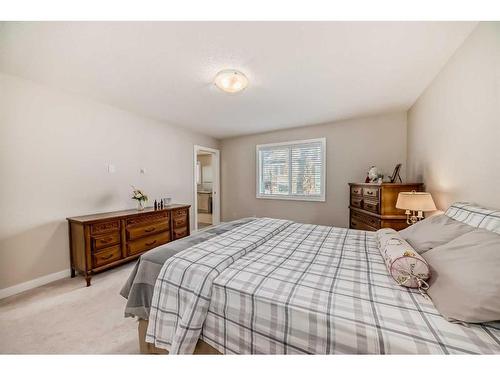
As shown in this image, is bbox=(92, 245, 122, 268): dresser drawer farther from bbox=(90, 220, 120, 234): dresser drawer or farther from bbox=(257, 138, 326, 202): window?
bbox=(257, 138, 326, 202): window

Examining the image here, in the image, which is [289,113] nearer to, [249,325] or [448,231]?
[448,231]

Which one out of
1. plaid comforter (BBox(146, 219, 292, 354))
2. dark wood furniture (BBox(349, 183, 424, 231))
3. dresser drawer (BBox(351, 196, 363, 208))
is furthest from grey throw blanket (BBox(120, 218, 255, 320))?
dresser drawer (BBox(351, 196, 363, 208))

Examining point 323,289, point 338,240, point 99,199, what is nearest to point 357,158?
point 338,240

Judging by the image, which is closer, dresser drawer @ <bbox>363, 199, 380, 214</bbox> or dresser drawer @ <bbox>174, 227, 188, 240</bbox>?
dresser drawer @ <bbox>363, 199, 380, 214</bbox>

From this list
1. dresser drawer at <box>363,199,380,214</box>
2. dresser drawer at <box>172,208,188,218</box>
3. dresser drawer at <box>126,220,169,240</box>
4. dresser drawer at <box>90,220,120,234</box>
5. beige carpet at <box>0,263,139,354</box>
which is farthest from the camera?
dresser drawer at <box>172,208,188,218</box>

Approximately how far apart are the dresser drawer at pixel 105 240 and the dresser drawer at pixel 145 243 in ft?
0.61

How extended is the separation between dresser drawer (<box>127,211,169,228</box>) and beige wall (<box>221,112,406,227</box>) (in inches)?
83.2

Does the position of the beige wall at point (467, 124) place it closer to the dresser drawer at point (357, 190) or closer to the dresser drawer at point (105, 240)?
the dresser drawer at point (357, 190)

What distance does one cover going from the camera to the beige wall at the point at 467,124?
4.38ft

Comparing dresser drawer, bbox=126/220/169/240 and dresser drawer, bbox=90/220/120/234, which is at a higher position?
dresser drawer, bbox=90/220/120/234

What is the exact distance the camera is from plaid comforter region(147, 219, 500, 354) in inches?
27.6

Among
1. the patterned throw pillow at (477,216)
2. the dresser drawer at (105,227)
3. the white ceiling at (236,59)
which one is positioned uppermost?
the white ceiling at (236,59)

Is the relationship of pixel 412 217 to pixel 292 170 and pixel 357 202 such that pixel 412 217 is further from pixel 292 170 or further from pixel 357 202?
pixel 292 170

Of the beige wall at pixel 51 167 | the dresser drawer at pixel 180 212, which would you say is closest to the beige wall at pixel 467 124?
the dresser drawer at pixel 180 212
